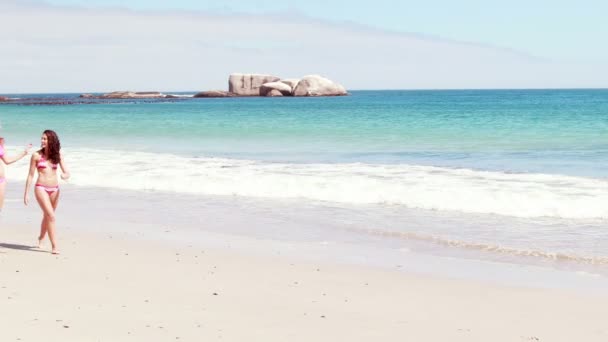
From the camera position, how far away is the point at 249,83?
474 ft

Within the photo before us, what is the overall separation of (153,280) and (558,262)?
16.2 feet

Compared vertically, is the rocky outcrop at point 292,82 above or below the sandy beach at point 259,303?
above

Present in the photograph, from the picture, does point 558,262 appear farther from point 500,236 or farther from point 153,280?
point 153,280

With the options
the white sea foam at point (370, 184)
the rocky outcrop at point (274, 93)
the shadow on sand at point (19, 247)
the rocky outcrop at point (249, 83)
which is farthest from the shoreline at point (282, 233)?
the rocky outcrop at point (249, 83)

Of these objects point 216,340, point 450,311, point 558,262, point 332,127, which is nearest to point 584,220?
point 558,262

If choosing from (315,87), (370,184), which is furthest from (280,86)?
(370,184)

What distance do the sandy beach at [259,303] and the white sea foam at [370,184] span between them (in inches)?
238

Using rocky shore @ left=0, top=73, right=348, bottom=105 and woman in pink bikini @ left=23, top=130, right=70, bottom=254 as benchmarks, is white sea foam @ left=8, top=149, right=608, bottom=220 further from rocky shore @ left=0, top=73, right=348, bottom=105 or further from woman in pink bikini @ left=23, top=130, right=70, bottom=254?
rocky shore @ left=0, top=73, right=348, bottom=105

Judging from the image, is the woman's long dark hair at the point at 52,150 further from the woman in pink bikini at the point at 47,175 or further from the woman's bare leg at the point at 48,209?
the woman's bare leg at the point at 48,209

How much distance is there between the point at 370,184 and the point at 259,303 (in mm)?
10215

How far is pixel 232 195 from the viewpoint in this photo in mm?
16562

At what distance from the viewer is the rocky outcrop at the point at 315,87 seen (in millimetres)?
136500

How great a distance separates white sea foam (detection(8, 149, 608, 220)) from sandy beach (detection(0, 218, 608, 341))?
238 inches

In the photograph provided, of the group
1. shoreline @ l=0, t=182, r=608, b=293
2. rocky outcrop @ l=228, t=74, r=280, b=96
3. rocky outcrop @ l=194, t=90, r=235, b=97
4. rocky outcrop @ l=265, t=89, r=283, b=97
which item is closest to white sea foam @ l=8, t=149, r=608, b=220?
shoreline @ l=0, t=182, r=608, b=293
